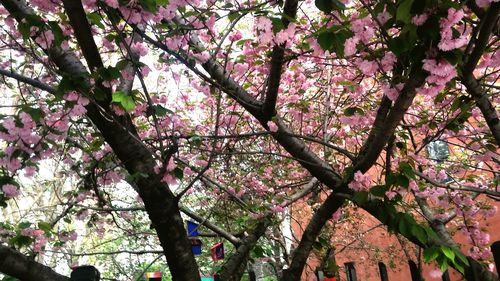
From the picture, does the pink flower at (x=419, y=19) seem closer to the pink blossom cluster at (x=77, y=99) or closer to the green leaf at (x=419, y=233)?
the green leaf at (x=419, y=233)

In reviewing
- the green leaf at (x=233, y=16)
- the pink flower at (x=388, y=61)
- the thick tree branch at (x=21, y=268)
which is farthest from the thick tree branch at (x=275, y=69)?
the thick tree branch at (x=21, y=268)

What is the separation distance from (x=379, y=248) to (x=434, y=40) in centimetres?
809

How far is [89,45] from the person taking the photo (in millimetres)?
2293

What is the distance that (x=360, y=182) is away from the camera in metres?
2.76

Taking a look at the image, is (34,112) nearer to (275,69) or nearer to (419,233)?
(275,69)

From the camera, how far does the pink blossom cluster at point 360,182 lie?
2.74 meters

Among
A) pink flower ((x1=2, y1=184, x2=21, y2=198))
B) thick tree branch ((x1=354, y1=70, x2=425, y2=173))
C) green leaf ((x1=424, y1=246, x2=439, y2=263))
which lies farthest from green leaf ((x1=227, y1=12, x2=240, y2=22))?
Answer: pink flower ((x1=2, y1=184, x2=21, y2=198))

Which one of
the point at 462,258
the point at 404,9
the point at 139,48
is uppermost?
the point at 139,48

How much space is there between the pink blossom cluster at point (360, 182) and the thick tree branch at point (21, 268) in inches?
69.9

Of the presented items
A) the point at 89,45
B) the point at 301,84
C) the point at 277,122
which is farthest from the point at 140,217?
the point at 89,45

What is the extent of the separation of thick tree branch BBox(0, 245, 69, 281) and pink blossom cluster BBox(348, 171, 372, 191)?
178 centimetres

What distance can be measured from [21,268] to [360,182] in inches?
77.0

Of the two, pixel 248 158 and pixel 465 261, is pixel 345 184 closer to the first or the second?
pixel 465 261

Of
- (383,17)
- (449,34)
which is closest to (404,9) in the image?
(449,34)
